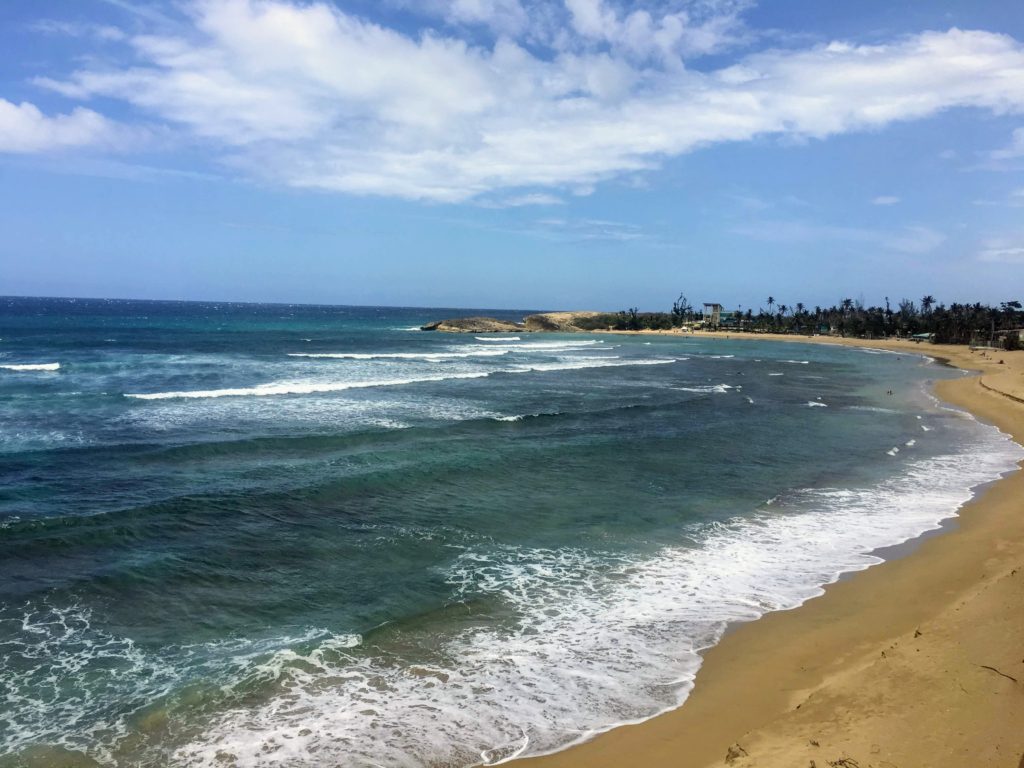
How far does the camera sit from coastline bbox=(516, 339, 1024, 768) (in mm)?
6441

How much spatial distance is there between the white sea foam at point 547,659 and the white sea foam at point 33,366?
36.6 metres

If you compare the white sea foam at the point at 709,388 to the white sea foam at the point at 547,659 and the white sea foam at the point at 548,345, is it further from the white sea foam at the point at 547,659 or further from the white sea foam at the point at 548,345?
the white sea foam at the point at 548,345

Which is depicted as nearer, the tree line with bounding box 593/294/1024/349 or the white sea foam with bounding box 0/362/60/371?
the white sea foam with bounding box 0/362/60/371

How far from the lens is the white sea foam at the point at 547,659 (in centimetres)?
689

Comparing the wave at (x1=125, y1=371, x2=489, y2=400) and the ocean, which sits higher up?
the wave at (x1=125, y1=371, x2=489, y2=400)

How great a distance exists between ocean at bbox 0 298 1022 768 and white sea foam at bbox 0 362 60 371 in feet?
40.6

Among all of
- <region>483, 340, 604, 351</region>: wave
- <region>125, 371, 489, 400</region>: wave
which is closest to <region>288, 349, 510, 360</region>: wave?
<region>483, 340, 604, 351</region>: wave

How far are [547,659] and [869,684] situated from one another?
149 inches

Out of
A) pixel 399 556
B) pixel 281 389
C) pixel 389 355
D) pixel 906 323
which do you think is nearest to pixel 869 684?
pixel 399 556

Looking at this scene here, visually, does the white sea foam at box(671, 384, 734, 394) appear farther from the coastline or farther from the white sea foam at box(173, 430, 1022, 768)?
the coastline

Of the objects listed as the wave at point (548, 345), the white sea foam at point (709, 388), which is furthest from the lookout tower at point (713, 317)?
the white sea foam at point (709, 388)

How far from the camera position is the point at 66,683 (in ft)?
25.9

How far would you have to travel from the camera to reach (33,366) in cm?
3884

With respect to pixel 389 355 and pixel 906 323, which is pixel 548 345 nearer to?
pixel 389 355
